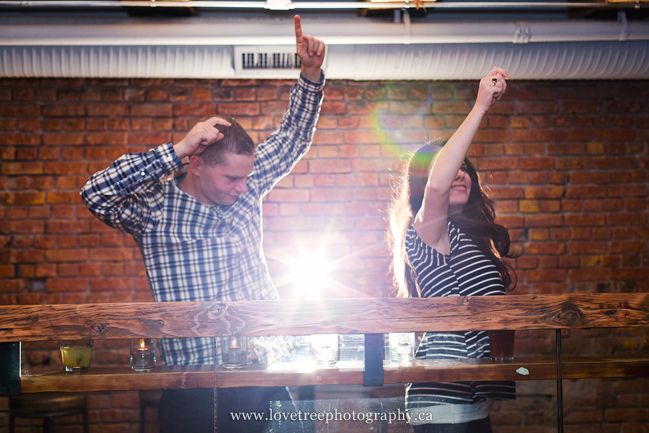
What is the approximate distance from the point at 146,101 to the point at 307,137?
1.20 m

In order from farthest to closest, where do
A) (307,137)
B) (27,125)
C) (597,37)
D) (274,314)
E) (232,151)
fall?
(27,125) → (597,37) → (307,137) → (232,151) → (274,314)

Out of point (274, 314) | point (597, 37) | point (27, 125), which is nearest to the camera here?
point (274, 314)

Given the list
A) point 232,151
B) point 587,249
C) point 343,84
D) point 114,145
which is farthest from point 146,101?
point 587,249

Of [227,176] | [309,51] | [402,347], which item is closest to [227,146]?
[227,176]

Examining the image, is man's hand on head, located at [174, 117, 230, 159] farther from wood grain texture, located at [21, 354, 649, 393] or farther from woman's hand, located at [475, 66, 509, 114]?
woman's hand, located at [475, 66, 509, 114]

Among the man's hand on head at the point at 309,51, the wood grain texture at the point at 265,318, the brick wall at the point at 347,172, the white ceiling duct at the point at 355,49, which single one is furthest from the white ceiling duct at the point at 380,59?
the wood grain texture at the point at 265,318

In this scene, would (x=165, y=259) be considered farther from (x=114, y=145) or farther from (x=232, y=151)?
(x=114, y=145)

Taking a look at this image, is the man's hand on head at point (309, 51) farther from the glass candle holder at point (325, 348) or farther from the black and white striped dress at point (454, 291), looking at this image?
the glass candle holder at point (325, 348)

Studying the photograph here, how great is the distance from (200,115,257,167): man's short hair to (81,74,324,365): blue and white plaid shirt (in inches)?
6.0

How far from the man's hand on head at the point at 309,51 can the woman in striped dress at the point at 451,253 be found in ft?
1.59

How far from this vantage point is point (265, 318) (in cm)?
120

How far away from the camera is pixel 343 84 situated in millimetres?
2684

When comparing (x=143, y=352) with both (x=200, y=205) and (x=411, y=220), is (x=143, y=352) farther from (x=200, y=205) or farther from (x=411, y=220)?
(x=411, y=220)

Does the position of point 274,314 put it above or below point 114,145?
below
